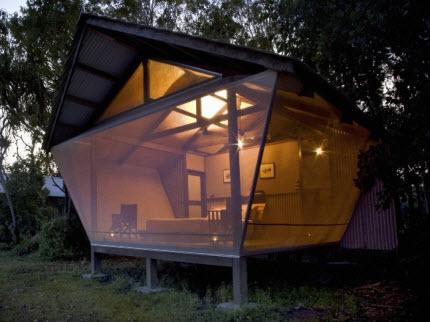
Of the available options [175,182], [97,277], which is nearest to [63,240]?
[97,277]

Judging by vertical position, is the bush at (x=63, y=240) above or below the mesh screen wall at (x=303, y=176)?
below

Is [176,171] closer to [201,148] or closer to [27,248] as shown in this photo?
[201,148]

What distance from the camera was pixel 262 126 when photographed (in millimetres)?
4832

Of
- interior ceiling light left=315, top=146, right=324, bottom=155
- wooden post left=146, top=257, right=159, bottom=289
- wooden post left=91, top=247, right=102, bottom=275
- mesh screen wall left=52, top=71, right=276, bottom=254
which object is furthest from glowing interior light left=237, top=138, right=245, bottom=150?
wooden post left=91, top=247, right=102, bottom=275

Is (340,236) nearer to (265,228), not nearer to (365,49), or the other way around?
(265,228)

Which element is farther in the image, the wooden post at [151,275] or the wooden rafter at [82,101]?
the wooden rafter at [82,101]

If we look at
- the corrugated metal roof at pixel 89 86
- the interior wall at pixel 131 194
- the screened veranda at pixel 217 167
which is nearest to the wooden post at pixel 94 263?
the screened veranda at pixel 217 167

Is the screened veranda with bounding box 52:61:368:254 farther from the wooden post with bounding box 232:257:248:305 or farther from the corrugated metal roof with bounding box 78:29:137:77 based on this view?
the corrugated metal roof with bounding box 78:29:137:77

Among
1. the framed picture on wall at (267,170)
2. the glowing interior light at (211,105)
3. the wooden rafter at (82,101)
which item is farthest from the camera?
the wooden rafter at (82,101)

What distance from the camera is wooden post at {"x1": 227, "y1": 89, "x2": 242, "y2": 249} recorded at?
5.14 m

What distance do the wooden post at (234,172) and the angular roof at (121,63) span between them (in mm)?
503

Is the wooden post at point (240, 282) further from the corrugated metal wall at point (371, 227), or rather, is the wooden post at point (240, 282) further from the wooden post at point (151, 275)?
the corrugated metal wall at point (371, 227)

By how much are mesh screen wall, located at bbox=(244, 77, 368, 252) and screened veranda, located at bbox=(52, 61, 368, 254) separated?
20 mm

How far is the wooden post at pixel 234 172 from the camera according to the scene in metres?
5.14
